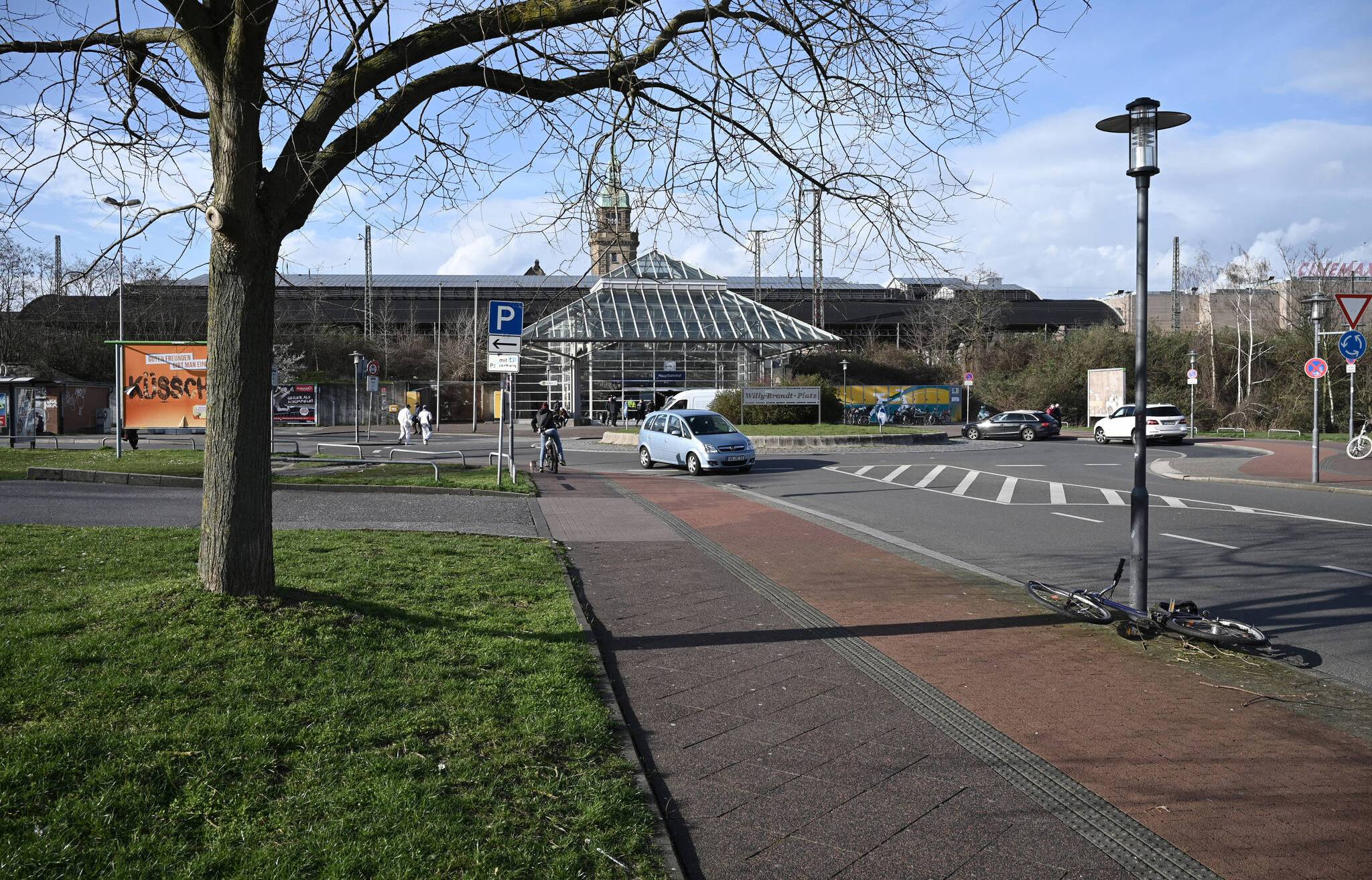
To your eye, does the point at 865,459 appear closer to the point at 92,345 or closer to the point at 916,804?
the point at 916,804

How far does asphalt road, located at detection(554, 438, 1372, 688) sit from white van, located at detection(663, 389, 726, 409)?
16317 millimetres

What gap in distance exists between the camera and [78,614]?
5523 mm

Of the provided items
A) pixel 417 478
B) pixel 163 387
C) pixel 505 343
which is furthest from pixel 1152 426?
pixel 163 387

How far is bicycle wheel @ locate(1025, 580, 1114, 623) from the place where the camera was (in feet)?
23.5

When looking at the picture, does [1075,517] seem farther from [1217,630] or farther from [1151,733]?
[1151,733]

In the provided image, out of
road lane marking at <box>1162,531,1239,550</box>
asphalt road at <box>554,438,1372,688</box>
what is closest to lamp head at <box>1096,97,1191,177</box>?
asphalt road at <box>554,438,1372,688</box>

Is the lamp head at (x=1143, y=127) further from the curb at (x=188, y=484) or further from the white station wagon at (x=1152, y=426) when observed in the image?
the white station wagon at (x=1152, y=426)

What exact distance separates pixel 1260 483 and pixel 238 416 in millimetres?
20174


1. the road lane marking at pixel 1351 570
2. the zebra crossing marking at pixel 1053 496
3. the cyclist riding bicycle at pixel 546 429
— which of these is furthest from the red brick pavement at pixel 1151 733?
the cyclist riding bicycle at pixel 546 429

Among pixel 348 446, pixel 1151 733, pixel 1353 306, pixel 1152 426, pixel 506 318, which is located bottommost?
pixel 1151 733

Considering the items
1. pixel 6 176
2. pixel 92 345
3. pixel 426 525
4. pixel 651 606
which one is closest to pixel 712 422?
pixel 426 525

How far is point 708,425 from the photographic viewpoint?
24.9 m

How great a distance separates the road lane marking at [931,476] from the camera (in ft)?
66.4

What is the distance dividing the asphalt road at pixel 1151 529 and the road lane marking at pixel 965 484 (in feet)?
0.19
